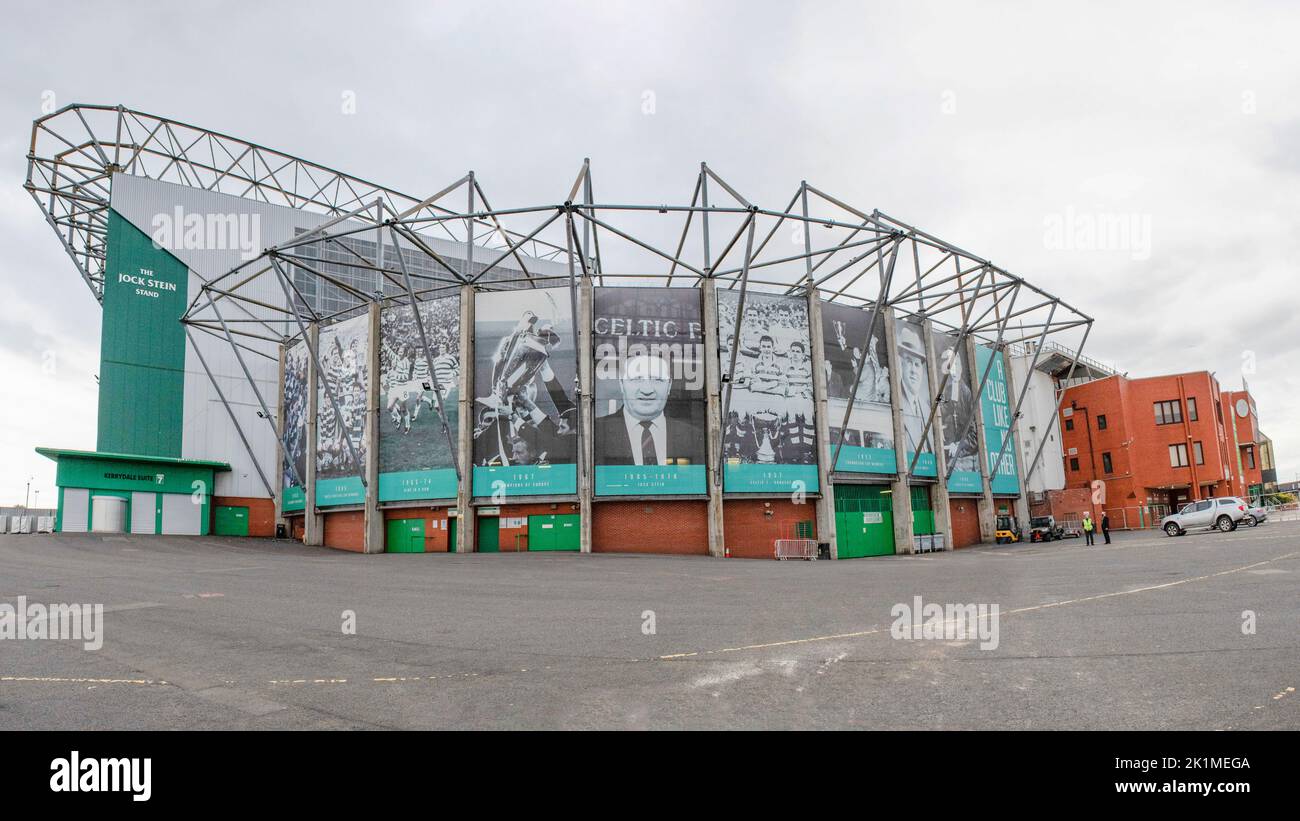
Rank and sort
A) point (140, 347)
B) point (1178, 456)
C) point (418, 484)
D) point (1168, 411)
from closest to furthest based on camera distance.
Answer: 1. point (418, 484)
2. point (140, 347)
3. point (1178, 456)
4. point (1168, 411)

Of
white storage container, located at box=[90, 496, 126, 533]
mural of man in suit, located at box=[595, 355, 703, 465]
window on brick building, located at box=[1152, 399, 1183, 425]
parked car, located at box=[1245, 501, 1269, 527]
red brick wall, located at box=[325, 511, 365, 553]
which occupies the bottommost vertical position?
parked car, located at box=[1245, 501, 1269, 527]

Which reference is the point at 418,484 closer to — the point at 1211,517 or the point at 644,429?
the point at 644,429

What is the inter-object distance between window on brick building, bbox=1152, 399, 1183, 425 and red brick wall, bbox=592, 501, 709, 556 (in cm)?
4669

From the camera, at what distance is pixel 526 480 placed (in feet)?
110

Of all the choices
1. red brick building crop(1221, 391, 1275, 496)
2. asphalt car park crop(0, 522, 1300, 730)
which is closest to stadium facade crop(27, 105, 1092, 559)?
asphalt car park crop(0, 522, 1300, 730)

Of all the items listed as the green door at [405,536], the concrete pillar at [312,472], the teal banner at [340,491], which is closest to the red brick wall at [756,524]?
the green door at [405,536]

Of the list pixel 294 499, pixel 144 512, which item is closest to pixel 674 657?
pixel 294 499

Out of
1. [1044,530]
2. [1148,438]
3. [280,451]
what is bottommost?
[1044,530]

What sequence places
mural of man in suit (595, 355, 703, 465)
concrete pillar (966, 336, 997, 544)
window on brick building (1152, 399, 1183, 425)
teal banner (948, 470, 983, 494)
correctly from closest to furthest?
1. mural of man in suit (595, 355, 703, 465)
2. teal banner (948, 470, 983, 494)
3. concrete pillar (966, 336, 997, 544)
4. window on brick building (1152, 399, 1183, 425)

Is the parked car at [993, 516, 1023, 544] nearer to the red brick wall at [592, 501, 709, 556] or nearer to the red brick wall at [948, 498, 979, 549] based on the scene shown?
the red brick wall at [948, 498, 979, 549]

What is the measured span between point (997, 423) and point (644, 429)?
28938mm

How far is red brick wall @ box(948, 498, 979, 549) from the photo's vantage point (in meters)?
43.8
